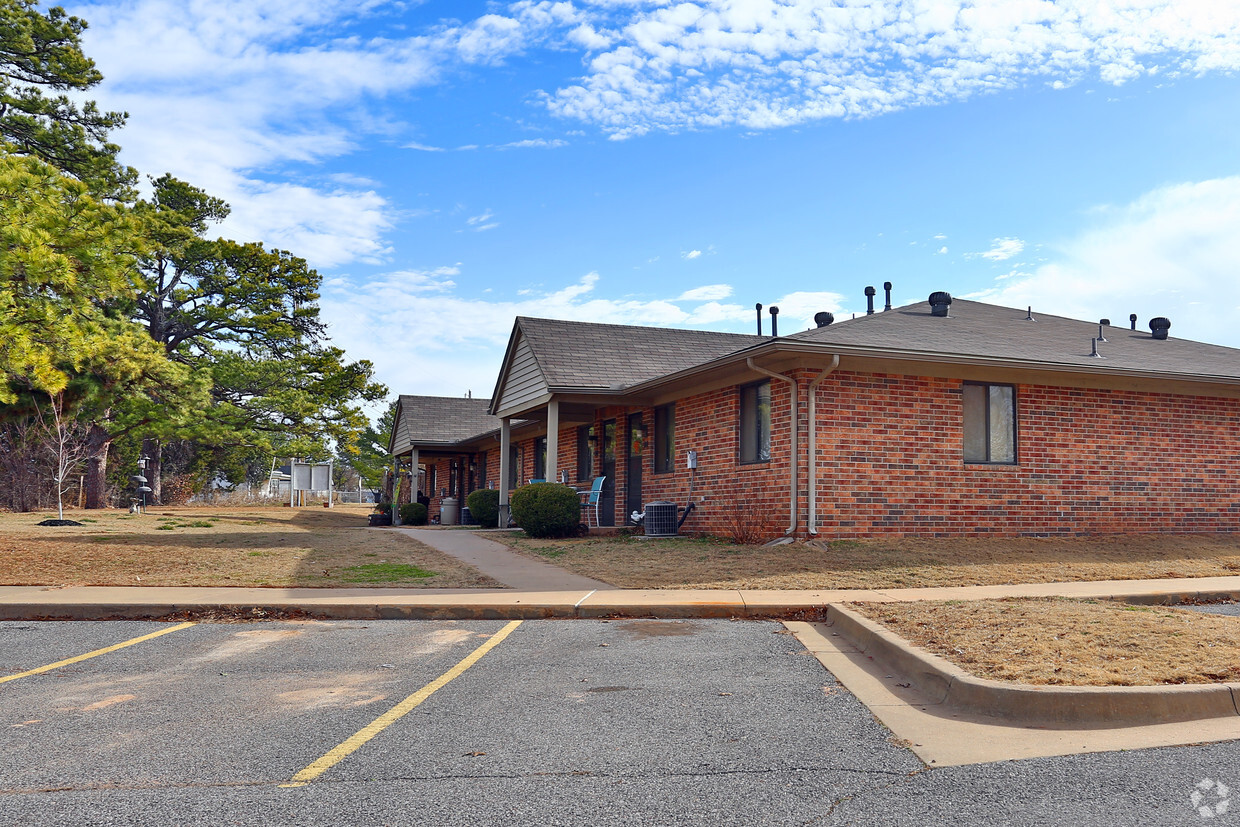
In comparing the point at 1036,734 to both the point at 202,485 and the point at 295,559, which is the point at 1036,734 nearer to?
the point at 295,559

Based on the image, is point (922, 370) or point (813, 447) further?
point (922, 370)

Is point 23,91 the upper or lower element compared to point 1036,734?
upper

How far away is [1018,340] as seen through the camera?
54.6 ft

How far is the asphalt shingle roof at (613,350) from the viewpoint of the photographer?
19.9 m

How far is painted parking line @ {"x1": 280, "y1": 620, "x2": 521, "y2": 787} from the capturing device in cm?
443

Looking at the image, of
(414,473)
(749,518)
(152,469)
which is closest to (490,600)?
(749,518)

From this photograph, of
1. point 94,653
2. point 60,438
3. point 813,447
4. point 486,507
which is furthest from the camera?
point 486,507

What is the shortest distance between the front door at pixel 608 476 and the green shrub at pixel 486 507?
3.45 meters

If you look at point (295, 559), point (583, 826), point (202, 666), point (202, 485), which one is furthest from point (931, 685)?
point (202, 485)

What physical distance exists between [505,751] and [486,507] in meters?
19.4

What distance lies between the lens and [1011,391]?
1545 cm

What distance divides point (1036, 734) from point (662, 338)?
61.6ft

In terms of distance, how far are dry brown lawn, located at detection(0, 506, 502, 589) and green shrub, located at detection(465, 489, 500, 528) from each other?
16.4ft

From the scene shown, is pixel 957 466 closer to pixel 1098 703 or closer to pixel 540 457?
pixel 1098 703
